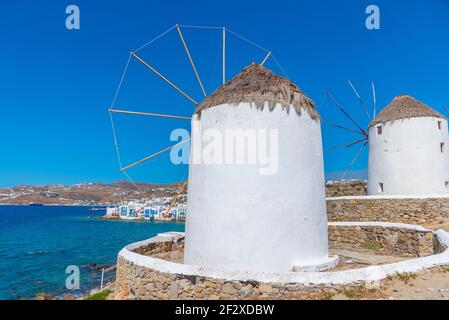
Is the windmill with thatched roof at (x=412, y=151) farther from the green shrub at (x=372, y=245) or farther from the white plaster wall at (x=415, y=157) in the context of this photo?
the green shrub at (x=372, y=245)

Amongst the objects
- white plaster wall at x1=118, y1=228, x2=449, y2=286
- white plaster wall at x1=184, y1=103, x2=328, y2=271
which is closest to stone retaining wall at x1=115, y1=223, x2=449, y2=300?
white plaster wall at x1=118, y1=228, x2=449, y2=286

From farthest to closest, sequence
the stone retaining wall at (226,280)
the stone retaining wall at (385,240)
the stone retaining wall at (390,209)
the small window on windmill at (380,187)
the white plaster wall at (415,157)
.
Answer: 1. the small window on windmill at (380,187)
2. the white plaster wall at (415,157)
3. the stone retaining wall at (390,209)
4. the stone retaining wall at (385,240)
5. the stone retaining wall at (226,280)

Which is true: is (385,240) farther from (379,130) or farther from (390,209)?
(379,130)

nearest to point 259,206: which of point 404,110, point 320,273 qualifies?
point 320,273

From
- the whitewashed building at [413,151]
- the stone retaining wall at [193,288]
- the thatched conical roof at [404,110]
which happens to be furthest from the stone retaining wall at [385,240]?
the thatched conical roof at [404,110]

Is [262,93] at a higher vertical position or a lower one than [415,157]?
higher

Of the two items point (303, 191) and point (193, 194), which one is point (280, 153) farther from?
point (193, 194)

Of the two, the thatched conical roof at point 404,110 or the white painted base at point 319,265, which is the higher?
the thatched conical roof at point 404,110

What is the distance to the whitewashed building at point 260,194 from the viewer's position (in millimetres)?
6652

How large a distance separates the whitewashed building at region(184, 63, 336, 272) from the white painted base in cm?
2

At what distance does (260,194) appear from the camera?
6.67 m

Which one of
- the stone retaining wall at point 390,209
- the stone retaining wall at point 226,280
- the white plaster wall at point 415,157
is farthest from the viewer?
the white plaster wall at point 415,157

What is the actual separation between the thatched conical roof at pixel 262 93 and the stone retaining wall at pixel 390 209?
7158 millimetres

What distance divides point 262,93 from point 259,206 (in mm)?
2317
